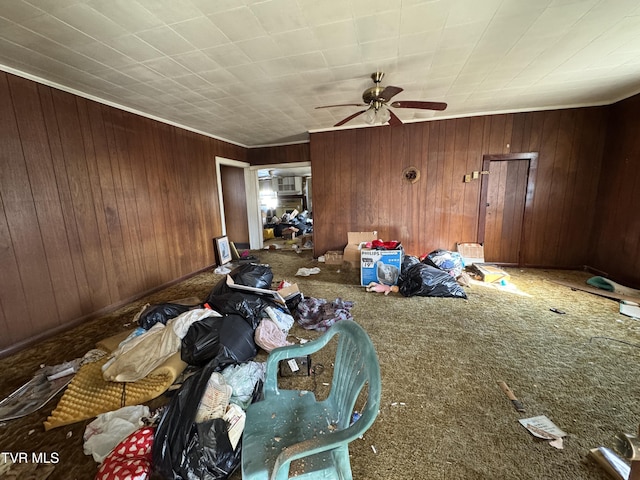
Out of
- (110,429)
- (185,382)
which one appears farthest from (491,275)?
(110,429)

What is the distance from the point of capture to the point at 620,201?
11.2 ft

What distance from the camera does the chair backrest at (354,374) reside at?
2.54ft

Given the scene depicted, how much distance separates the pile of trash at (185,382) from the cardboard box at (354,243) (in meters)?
1.62

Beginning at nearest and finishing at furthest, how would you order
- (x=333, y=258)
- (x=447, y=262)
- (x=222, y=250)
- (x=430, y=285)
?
(x=430, y=285)
(x=447, y=262)
(x=333, y=258)
(x=222, y=250)

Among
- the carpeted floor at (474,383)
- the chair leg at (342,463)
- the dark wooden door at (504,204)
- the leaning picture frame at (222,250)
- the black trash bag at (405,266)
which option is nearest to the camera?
the chair leg at (342,463)

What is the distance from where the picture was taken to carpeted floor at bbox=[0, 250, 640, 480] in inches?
50.0

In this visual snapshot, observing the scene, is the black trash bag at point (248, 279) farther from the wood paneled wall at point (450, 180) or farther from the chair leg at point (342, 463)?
the wood paneled wall at point (450, 180)

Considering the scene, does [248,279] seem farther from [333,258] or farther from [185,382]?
[333,258]

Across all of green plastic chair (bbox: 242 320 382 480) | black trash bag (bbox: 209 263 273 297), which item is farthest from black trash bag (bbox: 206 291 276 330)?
green plastic chair (bbox: 242 320 382 480)

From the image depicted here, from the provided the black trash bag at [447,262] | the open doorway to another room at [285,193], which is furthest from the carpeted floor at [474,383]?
the open doorway to another room at [285,193]

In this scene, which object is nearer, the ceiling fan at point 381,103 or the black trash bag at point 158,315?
the black trash bag at point 158,315

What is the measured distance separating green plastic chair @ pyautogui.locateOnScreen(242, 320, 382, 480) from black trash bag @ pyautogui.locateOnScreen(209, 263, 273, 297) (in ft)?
4.95

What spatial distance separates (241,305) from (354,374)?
149 cm

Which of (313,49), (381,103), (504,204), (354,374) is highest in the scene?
(313,49)
